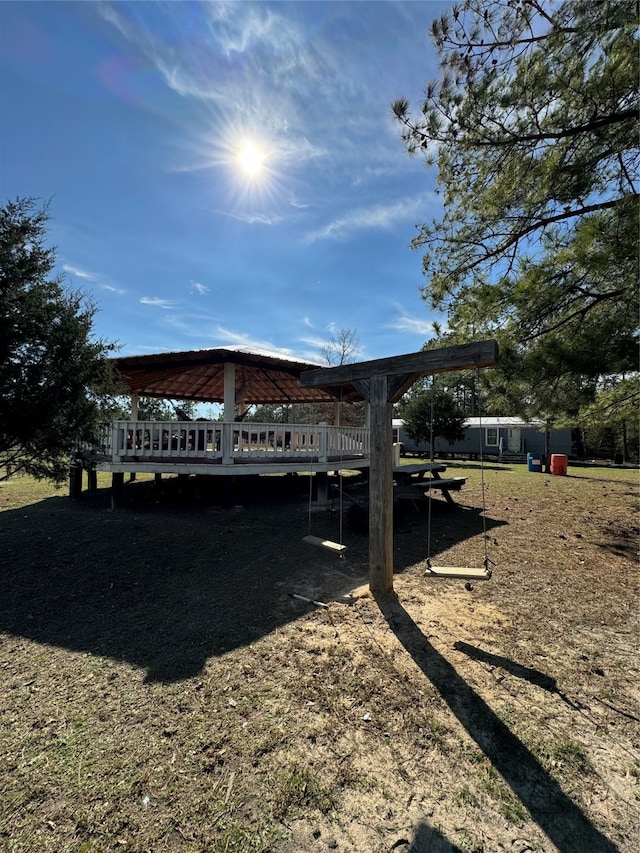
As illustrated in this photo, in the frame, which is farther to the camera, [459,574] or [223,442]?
[223,442]

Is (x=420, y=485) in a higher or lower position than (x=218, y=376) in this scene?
lower

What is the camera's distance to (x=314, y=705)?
2678mm

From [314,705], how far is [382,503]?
230cm

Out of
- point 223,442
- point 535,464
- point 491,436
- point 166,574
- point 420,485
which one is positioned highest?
point 491,436

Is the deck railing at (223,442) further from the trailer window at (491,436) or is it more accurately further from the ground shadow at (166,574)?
the trailer window at (491,436)

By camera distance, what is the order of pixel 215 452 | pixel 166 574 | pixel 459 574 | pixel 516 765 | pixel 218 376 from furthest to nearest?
pixel 218 376
pixel 215 452
pixel 166 574
pixel 459 574
pixel 516 765

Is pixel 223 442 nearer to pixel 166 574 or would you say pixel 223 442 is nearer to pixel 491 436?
pixel 166 574

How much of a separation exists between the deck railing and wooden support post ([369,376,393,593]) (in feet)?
13.7

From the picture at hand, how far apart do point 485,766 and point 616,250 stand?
18.1 feet

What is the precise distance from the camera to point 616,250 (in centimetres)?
461

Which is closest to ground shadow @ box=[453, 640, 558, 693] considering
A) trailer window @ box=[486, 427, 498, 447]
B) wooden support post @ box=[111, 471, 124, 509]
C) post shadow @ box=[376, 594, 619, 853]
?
post shadow @ box=[376, 594, 619, 853]

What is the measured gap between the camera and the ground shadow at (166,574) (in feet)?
12.0

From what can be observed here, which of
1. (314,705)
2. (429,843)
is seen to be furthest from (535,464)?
(429,843)

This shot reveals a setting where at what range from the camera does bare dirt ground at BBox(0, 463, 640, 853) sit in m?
1.86
